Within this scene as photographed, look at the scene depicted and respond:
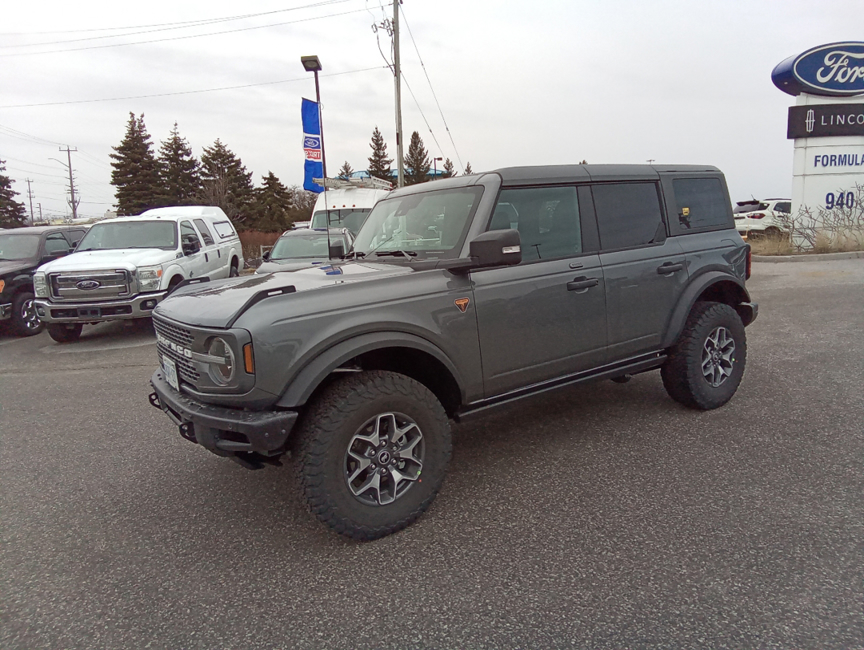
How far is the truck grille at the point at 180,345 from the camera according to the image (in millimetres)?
3021

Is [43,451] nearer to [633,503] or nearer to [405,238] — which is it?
[405,238]

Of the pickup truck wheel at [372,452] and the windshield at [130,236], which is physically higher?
the windshield at [130,236]

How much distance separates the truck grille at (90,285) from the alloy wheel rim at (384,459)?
23.4 ft

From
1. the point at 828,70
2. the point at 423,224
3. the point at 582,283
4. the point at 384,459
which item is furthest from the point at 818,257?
the point at 384,459

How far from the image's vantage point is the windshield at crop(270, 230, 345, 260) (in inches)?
429

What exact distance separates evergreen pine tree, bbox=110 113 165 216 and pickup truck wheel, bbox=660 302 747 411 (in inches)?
2202

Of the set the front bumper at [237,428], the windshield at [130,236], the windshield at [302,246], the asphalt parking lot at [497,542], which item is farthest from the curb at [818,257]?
the front bumper at [237,428]

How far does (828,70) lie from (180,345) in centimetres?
1787

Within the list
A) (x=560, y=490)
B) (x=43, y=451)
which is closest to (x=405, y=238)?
(x=560, y=490)

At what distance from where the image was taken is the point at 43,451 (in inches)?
179

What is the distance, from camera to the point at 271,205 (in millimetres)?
61969

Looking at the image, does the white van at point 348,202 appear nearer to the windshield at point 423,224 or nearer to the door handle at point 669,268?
the windshield at point 423,224

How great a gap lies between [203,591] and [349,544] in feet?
2.44

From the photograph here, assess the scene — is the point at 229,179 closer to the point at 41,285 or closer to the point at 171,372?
the point at 41,285
